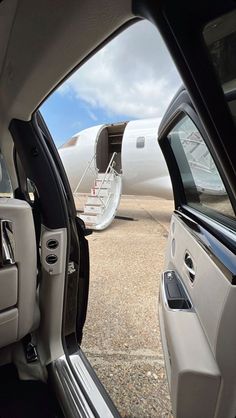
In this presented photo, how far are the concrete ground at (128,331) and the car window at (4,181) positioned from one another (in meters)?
1.20

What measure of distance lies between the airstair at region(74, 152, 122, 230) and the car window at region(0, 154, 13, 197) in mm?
3816

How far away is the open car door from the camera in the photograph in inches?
29.4

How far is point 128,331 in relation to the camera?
206 cm

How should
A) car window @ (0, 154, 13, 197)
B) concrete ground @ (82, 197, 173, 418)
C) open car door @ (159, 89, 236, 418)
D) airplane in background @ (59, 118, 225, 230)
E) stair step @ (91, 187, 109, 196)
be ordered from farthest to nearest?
stair step @ (91, 187, 109, 196), airplane in background @ (59, 118, 225, 230), car window @ (0, 154, 13, 197), concrete ground @ (82, 197, 173, 418), open car door @ (159, 89, 236, 418)

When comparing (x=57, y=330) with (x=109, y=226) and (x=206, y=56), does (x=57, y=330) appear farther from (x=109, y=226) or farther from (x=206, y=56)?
(x=109, y=226)

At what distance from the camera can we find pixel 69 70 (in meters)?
0.87

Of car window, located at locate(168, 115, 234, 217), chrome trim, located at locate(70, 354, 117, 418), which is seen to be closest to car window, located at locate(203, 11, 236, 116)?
car window, located at locate(168, 115, 234, 217)

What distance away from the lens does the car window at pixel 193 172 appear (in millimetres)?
1170

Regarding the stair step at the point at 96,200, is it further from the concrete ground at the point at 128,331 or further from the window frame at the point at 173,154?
the window frame at the point at 173,154

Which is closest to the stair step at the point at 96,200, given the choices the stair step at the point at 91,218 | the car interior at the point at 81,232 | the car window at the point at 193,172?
the stair step at the point at 91,218

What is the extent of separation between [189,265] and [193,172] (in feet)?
1.94

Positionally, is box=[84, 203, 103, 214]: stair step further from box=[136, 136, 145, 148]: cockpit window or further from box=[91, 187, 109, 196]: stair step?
box=[136, 136, 145, 148]: cockpit window

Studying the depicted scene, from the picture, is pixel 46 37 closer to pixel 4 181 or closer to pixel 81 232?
pixel 81 232

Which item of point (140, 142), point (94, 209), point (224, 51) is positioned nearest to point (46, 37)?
point (224, 51)
